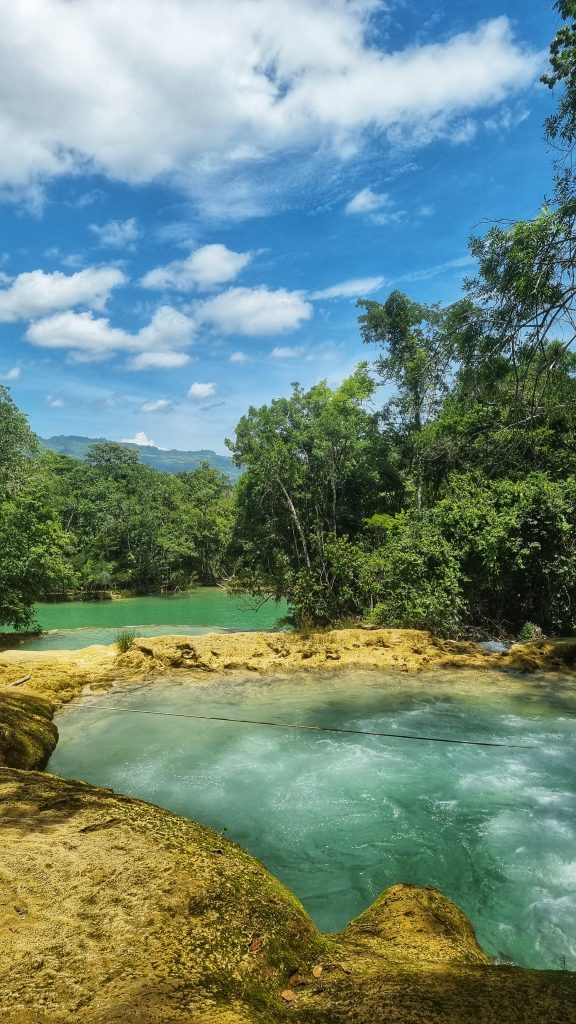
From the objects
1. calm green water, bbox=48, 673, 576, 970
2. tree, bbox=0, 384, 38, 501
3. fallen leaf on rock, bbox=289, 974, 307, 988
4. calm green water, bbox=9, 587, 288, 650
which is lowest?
calm green water, bbox=9, 587, 288, 650

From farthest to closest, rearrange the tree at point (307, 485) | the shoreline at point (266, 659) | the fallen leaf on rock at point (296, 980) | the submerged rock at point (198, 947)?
the tree at point (307, 485) → the shoreline at point (266, 659) → the fallen leaf on rock at point (296, 980) → the submerged rock at point (198, 947)

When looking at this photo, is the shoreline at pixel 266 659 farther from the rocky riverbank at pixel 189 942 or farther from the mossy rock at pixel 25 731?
the rocky riverbank at pixel 189 942

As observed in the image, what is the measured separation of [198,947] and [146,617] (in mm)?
29342

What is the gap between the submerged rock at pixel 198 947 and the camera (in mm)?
1798

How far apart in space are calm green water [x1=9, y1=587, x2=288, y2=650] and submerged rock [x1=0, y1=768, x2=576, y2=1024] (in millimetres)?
17460

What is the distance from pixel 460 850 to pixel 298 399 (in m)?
16.9

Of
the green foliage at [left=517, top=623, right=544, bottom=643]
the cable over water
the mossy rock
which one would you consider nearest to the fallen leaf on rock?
the mossy rock

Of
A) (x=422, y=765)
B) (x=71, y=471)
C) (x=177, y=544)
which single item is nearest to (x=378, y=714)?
(x=422, y=765)

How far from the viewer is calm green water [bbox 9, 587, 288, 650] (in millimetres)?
21625

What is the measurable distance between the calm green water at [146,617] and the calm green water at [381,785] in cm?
1153

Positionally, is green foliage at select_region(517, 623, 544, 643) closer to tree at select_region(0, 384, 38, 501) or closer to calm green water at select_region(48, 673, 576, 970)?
calm green water at select_region(48, 673, 576, 970)

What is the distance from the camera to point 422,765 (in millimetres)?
6988

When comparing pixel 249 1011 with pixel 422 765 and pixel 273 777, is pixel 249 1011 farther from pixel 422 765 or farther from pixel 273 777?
Answer: pixel 422 765

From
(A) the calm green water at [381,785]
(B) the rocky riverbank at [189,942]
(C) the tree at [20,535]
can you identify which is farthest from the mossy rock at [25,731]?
(C) the tree at [20,535]
